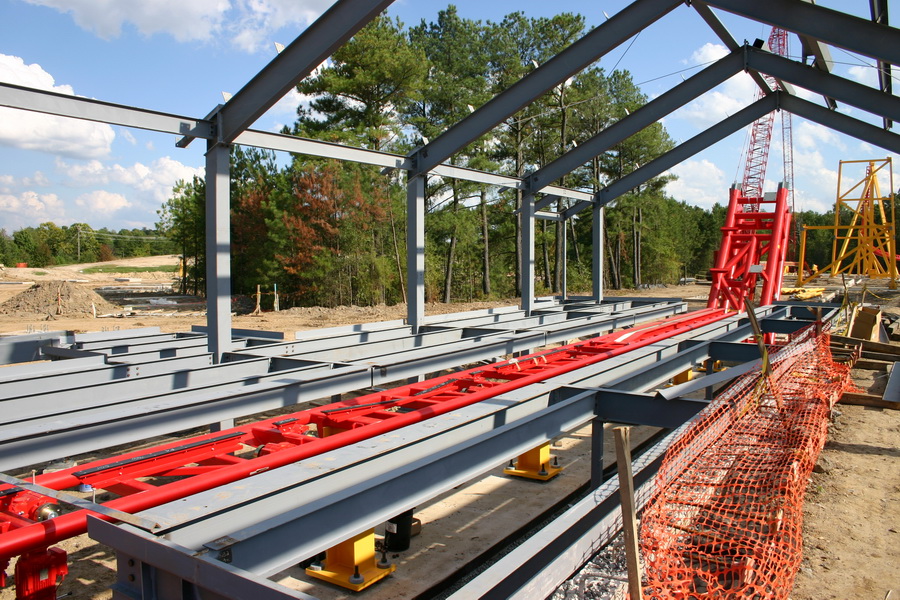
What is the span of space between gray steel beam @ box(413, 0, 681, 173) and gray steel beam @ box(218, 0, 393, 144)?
2995mm

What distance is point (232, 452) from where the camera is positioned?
4922 mm

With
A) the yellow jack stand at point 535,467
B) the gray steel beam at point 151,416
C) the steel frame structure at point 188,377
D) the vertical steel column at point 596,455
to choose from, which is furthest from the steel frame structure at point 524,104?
the vertical steel column at point 596,455

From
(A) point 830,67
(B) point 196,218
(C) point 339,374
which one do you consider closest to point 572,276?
(B) point 196,218

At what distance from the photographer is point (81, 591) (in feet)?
13.1

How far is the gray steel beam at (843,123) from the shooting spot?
10.9 m

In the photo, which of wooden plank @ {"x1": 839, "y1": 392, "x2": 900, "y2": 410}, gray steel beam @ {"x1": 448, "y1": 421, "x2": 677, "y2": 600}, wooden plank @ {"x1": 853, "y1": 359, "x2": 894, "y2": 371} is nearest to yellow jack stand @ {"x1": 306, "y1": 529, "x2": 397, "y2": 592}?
gray steel beam @ {"x1": 448, "y1": 421, "x2": 677, "y2": 600}

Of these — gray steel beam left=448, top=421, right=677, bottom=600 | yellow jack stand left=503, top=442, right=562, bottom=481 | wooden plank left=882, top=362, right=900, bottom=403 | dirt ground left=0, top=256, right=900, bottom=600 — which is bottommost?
dirt ground left=0, top=256, right=900, bottom=600

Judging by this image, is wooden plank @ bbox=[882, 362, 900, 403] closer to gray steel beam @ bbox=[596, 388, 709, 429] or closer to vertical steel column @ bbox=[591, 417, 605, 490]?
gray steel beam @ bbox=[596, 388, 709, 429]

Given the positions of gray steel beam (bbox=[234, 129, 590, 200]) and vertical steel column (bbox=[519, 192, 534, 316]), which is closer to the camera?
gray steel beam (bbox=[234, 129, 590, 200])

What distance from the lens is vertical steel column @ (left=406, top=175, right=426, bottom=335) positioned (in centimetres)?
1027

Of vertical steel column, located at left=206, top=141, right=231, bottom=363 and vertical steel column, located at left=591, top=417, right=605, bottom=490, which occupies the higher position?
vertical steel column, located at left=206, top=141, right=231, bottom=363

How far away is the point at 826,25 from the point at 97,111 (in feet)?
27.1

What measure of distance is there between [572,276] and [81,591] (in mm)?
38180

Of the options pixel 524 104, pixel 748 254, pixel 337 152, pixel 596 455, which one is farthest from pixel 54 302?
pixel 596 455
